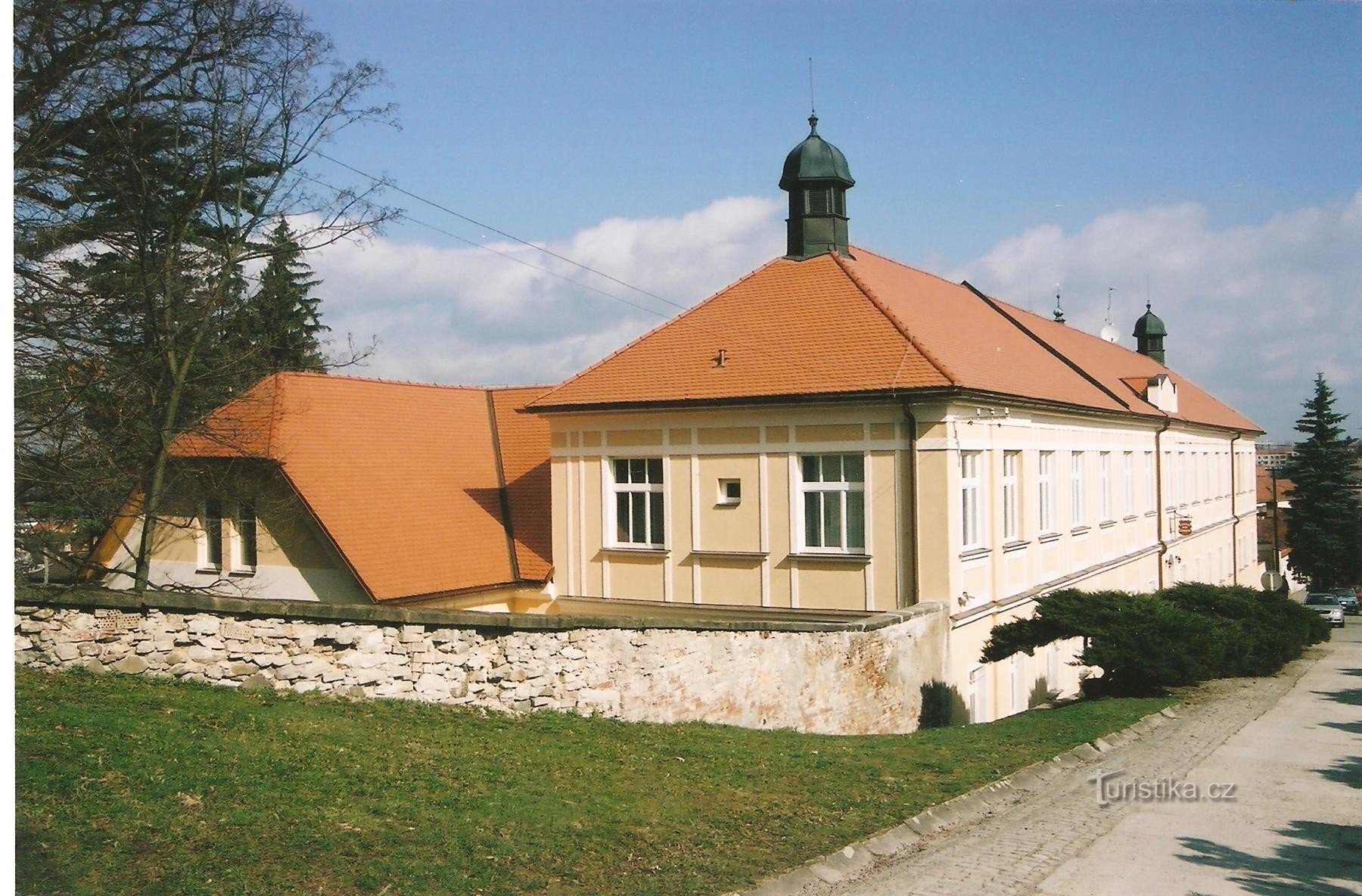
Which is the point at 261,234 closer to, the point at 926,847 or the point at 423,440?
the point at 423,440

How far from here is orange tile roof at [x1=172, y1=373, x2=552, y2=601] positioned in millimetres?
19734

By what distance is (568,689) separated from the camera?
13320mm

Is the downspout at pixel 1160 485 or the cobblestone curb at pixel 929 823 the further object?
the downspout at pixel 1160 485

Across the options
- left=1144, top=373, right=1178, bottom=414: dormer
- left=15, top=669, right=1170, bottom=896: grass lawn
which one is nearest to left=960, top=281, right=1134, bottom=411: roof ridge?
left=1144, top=373, right=1178, bottom=414: dormer

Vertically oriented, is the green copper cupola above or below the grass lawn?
above

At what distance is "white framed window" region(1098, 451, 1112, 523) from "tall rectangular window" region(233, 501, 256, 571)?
64.4 ft

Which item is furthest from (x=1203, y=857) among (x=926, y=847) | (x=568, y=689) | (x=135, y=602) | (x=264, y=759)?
(x=135, y=602)

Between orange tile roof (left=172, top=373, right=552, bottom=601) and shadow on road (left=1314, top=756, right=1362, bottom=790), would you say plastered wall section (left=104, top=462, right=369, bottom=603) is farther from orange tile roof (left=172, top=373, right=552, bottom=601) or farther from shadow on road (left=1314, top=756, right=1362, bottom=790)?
shadow on road (left=1314, top=756, right=1362, bottom=790)

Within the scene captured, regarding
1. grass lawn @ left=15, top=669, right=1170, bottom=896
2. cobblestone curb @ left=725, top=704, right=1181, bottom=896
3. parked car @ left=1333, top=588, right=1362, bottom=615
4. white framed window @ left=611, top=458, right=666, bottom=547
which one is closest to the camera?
grass lawn @ left=15, top=669, right=1170, bottom=896

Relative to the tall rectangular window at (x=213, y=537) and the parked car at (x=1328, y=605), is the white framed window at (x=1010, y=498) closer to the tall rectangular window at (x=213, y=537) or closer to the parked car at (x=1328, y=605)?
the tall rectangular window at (x=213, y=537)

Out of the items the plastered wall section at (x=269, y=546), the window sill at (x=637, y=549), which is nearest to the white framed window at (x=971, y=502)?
the window sill at (x=637, y=549)

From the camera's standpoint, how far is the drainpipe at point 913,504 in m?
18.9

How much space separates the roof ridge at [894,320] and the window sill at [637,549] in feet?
18.4

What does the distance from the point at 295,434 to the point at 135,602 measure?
843 centimetres
